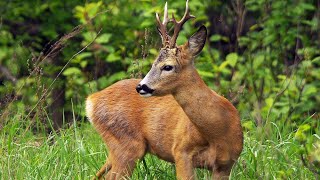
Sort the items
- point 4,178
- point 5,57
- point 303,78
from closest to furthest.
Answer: point 4,178, point 303,78, point 5,57

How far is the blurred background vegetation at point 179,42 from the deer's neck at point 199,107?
176 cm

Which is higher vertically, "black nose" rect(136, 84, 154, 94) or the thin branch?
"black nose" rect(136, 84, 154, 94)

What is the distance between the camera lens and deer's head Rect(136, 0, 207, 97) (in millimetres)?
5746

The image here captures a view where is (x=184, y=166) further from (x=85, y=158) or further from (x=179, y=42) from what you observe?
(x=179, y=42)

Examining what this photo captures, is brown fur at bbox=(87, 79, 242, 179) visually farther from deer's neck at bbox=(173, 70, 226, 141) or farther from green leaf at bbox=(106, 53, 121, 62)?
green leaf at bbox=(106, 53, 121, 62)

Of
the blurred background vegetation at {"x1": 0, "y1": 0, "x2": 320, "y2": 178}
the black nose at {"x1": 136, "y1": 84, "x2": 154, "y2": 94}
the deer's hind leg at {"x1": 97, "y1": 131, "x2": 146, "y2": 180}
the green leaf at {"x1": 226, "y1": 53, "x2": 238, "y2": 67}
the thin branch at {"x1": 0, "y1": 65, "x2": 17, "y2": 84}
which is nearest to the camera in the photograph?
the black nose at {"x1": 136, "y1": 84, "x2": 154, "y2": 94}

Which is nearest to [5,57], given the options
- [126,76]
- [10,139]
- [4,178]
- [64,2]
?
[64,2]

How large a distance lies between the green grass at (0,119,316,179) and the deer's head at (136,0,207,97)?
63cm

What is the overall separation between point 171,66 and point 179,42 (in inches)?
114

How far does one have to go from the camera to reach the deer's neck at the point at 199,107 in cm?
587

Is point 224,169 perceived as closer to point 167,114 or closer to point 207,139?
point 207,139

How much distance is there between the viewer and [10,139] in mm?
6625

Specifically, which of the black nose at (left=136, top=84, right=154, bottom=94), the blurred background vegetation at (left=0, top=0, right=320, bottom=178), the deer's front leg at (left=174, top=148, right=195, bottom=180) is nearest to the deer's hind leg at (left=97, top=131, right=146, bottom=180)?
the deer's front leg at (left=174, top=148, right=195, bottom=180)

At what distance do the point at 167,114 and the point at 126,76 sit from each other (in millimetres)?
2695
